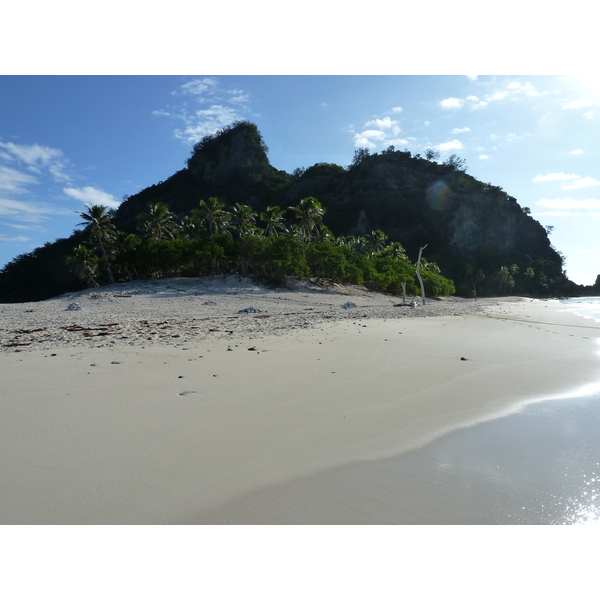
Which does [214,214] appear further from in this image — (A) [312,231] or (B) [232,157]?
(B) [232,157]

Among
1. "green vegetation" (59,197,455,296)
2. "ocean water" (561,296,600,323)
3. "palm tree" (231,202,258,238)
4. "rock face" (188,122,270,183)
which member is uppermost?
"rock face" (188,122,270,183)

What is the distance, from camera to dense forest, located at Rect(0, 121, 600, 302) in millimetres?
42375

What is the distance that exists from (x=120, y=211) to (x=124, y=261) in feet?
290

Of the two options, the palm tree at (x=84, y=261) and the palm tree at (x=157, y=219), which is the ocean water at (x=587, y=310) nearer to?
the palm tree at (x=157, y=219)

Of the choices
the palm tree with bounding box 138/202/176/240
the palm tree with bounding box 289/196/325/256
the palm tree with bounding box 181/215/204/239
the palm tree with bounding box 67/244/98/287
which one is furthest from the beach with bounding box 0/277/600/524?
the palm tree with bounding box 181/215/204/239

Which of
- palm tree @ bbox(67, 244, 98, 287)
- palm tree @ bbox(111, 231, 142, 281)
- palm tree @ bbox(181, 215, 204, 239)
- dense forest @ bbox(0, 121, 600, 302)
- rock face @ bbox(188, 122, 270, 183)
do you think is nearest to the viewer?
dense forest @ bbox(0, 121, 600, 302)

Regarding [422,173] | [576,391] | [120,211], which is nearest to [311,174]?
[422,173]

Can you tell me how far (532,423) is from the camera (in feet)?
11.2

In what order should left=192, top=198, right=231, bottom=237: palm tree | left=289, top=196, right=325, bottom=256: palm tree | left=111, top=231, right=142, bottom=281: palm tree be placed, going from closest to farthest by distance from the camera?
left=111, top=231, right=142, bottom=281: palm tree < left=289, top=196, right=325, bottom=256: palm tree < left=192, top=198, right=231, bottom=237: palm tree

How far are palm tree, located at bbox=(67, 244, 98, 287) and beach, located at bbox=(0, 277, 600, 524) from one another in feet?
163

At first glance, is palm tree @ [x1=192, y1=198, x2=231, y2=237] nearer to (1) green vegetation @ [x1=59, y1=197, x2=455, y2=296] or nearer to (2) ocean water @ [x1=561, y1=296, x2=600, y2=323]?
(1) green vegetation @ [x1=59, y1=197, x2=455, y2=296]

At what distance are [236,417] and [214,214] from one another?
51070mm

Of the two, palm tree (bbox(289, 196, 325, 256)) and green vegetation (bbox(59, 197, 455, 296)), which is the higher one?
palm tree (bbox(289, 196, 325, 256))

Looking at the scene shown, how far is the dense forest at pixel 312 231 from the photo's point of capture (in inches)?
1668
